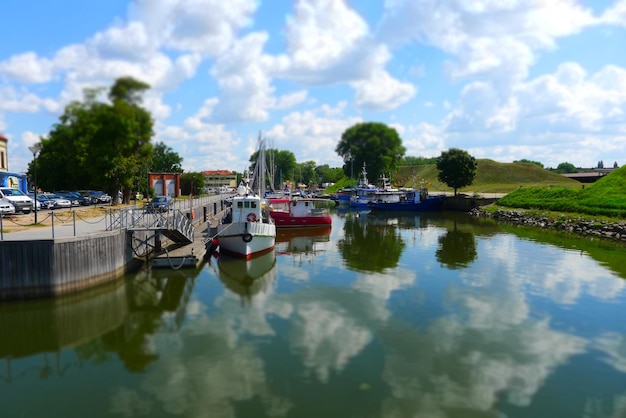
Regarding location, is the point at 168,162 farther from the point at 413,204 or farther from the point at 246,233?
the point at 246,233

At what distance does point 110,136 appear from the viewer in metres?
44.5

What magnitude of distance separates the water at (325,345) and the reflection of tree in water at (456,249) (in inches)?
99.2

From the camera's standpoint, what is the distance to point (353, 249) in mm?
37500

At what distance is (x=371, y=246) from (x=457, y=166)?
52785 mm

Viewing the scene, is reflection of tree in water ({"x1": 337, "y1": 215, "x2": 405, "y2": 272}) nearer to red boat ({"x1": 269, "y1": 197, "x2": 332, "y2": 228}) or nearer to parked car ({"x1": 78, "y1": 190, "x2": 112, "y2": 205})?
red boat ({"x1": 269, "y1": 197, "x2": 332, "y2": 228})

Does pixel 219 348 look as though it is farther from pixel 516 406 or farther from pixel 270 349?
pixel 516 406

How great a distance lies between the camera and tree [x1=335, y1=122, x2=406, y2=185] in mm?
121500

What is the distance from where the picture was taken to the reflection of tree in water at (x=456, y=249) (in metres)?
30.9

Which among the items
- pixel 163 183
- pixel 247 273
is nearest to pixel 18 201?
pixel 247 273

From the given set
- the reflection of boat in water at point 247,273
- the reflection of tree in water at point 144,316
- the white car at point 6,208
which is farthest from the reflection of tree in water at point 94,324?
the white car at point 6,208

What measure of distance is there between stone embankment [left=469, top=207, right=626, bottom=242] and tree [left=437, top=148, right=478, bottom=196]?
60.1 feet

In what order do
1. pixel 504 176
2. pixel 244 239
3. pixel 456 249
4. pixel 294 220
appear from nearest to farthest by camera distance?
pixel 244 239, pixel 456 249, pixel 294 220, pixel 504 176

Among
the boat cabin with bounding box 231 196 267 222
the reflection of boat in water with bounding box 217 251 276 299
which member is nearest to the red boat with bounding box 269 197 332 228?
the boat cabin with bounding box 231 196 267 222

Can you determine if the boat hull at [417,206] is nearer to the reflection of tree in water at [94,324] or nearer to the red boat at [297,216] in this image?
the red boat at [297,216]
